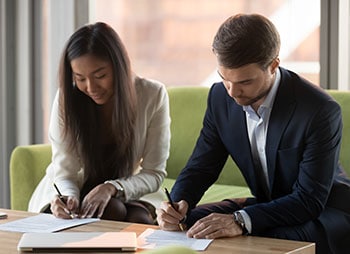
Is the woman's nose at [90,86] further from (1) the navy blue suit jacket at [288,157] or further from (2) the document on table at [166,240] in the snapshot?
(2) the document on table at [166,240]

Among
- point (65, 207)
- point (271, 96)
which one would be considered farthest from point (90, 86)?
point (271, 96)

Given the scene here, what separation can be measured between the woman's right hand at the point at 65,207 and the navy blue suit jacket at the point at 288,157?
1.15 ft

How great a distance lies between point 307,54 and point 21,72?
173 centimetres

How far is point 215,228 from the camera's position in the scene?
7.51ft

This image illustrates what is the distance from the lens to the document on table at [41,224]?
245 centimetres

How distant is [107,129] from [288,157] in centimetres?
88

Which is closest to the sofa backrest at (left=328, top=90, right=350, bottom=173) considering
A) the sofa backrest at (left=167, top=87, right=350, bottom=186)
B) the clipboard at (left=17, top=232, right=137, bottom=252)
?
the sofa backrest at (left=167, top=87, right=350, bottom=186)

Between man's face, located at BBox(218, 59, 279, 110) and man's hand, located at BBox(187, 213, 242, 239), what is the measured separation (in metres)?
0.38

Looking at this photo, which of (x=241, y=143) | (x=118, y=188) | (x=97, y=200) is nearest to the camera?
(x=241, y=143)

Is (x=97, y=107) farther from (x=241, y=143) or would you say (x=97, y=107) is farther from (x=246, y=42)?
(x=246, y=42)

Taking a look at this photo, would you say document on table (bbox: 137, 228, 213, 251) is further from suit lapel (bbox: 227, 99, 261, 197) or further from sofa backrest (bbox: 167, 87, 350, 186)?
sofa backrest (bbox: 167, 87, 350, 186)

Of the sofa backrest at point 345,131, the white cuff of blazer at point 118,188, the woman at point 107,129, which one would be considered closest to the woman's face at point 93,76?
the woman at point 107,129

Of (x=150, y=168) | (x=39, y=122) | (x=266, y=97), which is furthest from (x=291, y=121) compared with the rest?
(x=39, y=122)

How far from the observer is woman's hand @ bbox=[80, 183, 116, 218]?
9.26ft
